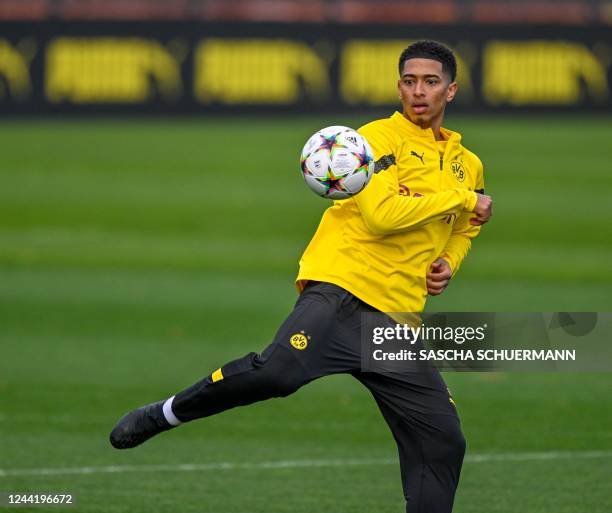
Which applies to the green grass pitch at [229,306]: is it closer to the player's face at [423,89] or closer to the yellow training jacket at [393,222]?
the yellow training jacket at [393,222]

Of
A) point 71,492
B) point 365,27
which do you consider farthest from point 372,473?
point 365,27

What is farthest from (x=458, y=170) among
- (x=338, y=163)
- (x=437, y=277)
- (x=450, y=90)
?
(x=338, y=163)

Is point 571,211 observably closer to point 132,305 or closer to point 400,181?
point 132,305

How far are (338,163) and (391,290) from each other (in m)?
0.77

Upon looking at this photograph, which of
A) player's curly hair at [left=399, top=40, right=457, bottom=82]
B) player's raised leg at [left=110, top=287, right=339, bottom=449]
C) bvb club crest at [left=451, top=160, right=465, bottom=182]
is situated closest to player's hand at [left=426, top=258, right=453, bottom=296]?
bvb club crest at [left=451, top=160, right=465, bottom=182]

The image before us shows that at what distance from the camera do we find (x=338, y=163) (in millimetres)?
7066

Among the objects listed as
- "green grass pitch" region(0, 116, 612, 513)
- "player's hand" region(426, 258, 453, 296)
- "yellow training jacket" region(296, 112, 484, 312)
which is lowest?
"green grass pitch" region(0, 116, 612, 513)

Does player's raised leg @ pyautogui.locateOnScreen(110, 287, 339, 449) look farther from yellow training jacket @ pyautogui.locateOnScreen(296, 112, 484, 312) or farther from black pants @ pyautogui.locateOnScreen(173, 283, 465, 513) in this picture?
yellow training jacket @ pyautogui.locateOnScreen(296, 112, 484, 312)

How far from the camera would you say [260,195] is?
26.6 m

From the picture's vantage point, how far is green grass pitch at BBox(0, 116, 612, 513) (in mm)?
9578

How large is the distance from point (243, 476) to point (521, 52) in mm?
20470

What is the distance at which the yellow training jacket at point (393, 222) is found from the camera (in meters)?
7.22

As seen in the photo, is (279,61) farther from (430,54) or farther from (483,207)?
(483,207)

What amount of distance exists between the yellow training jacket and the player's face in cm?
7
